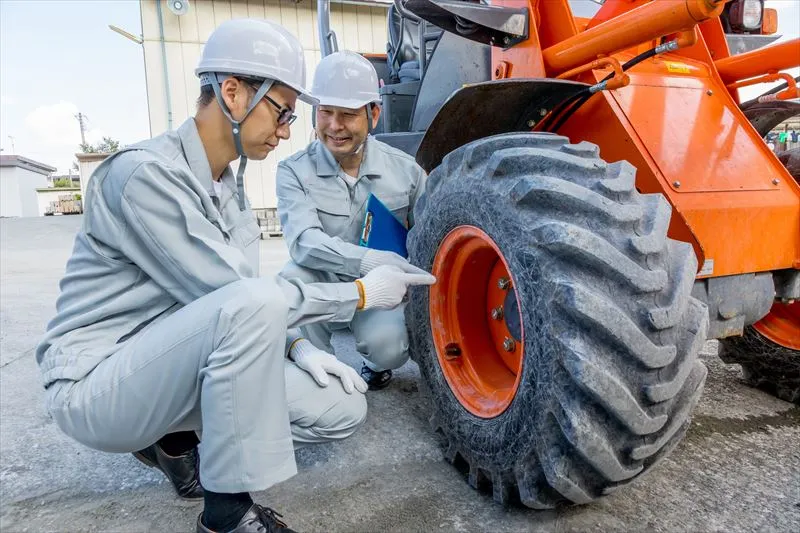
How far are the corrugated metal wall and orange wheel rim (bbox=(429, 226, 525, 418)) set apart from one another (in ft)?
35.0

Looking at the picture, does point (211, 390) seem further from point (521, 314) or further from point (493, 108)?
point (493, 108)

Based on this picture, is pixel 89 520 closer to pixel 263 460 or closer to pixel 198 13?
pixel 263 460

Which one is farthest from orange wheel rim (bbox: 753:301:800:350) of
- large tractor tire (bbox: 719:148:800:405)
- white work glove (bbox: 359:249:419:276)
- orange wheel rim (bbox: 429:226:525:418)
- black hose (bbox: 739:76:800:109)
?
white work glove (bbox: 359:249:419:276)

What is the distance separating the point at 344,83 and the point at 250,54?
3.51ft

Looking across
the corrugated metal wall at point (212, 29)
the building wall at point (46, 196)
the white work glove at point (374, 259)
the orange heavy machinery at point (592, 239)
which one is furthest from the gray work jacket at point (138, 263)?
the building wall at point (46, 196)

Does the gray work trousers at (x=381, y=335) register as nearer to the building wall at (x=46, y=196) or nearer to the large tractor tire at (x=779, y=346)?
the large tractor tire at (x=779, y=346)

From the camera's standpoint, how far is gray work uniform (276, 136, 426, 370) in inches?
119

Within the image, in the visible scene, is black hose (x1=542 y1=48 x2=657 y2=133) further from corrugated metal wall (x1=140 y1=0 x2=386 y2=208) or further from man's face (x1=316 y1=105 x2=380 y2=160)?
corrugated metal wall (x1=140 y1=0 x2=386 y2=208)

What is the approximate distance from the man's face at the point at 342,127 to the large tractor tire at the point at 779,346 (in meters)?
1.98

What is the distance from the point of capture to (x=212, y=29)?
12680 mm

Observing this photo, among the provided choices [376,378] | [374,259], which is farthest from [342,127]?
[376,378]

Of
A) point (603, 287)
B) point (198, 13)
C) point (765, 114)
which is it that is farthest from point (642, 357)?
point (198, 13)

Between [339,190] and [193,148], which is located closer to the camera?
[193,148]

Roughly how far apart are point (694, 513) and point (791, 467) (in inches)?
23.1
